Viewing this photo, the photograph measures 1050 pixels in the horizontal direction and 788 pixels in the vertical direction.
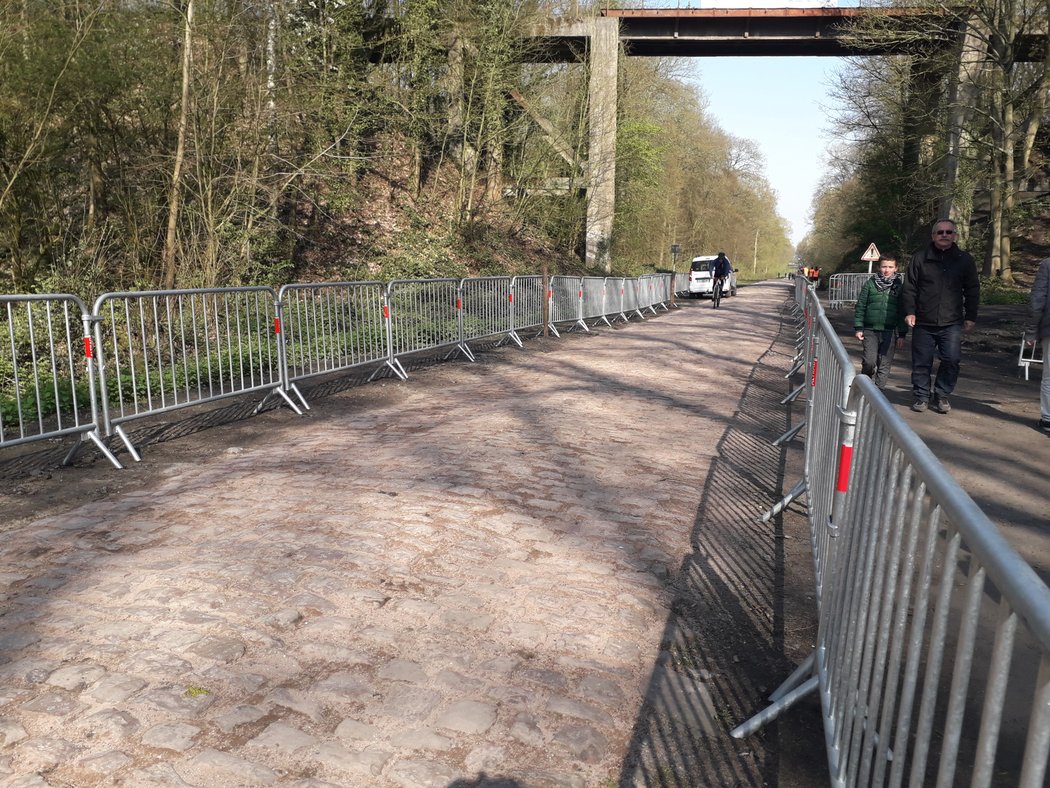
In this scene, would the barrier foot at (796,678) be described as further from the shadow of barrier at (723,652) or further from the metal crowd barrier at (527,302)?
the metal crowd barrier at (527,302)

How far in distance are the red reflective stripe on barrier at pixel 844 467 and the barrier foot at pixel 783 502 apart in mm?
2219

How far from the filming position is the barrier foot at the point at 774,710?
3.08 meters

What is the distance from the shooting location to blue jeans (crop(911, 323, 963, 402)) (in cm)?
904

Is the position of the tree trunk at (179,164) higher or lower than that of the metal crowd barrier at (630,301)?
higher

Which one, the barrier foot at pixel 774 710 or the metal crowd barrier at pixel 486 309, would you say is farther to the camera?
the metal crowd barrier at pixel 486 309

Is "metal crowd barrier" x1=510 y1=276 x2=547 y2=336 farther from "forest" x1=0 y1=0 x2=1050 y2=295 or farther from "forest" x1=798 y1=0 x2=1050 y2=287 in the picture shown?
"forest" x1=798 y1=0 x2=1050 y2=287

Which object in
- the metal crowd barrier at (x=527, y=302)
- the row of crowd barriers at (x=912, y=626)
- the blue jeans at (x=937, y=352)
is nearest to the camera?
the row of crowd barriers at (x=912, y=626)

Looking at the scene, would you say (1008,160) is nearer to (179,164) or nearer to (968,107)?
(968,107)

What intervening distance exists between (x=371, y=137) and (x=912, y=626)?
24595mm

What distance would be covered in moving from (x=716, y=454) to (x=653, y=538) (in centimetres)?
259

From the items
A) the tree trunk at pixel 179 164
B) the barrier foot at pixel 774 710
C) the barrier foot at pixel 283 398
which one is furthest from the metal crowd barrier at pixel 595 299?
the barrier foot at pixel 774 710

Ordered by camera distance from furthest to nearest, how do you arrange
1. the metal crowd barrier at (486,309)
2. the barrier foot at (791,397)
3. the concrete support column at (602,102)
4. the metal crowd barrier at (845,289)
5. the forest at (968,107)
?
1. the metal crowd barrier at (845,289)
2. the concrete support column at (602,102)
3. the forest at (968,107)
4. the metal crowd barrier at (486,309)
5. the barrier foot at (791,397)

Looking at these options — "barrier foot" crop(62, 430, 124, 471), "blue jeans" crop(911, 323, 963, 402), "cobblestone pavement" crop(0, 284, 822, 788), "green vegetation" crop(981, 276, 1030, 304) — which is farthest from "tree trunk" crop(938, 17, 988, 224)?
"barrier foot" crop(62, 430, 124, 471)

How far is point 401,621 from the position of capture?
151 inches
